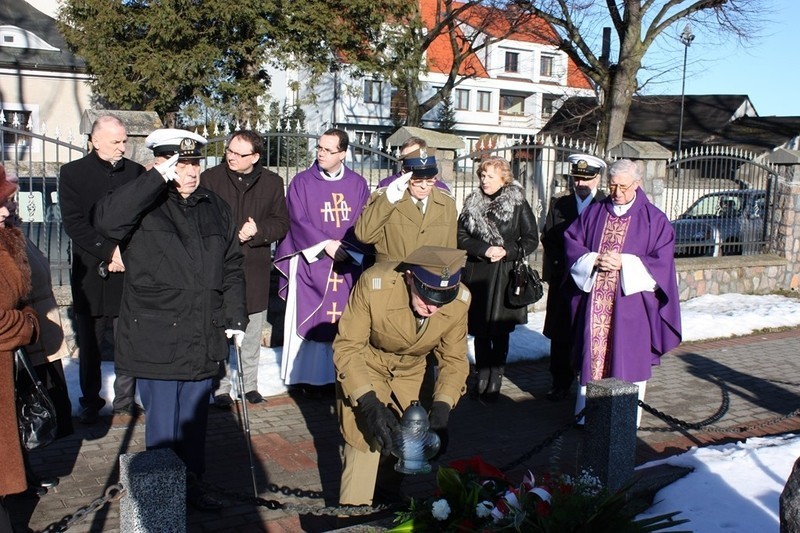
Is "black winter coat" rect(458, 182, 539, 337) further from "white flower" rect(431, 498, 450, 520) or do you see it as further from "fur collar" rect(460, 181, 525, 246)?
"white flower" rect(431, 498, 450, 520)

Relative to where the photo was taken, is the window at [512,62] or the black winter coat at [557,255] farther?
the window at [512,62]

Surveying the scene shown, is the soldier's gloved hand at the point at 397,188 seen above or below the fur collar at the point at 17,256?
above

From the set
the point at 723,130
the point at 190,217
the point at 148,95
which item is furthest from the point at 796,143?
the point at 190,217

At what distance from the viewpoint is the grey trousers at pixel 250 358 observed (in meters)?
7.06

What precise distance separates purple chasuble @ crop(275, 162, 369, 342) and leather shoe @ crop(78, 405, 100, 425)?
5.70ft

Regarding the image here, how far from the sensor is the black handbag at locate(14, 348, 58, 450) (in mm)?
4227

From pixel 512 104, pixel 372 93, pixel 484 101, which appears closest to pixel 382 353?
pixel 372 93

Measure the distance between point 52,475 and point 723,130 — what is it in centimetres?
Answer: 4669

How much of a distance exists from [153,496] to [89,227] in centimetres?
349

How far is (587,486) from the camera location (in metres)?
3.83

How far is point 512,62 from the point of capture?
6631cm

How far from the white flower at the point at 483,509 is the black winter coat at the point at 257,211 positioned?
3.74 meters

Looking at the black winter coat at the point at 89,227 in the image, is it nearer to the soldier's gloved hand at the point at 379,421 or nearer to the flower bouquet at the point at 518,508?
the soldier's gloved hand at the point at 379,421

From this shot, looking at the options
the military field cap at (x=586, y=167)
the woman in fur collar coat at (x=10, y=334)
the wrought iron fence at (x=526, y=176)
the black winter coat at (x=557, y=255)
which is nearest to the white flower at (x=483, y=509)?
the woman in fur collar coat at (x=10, y=334)
